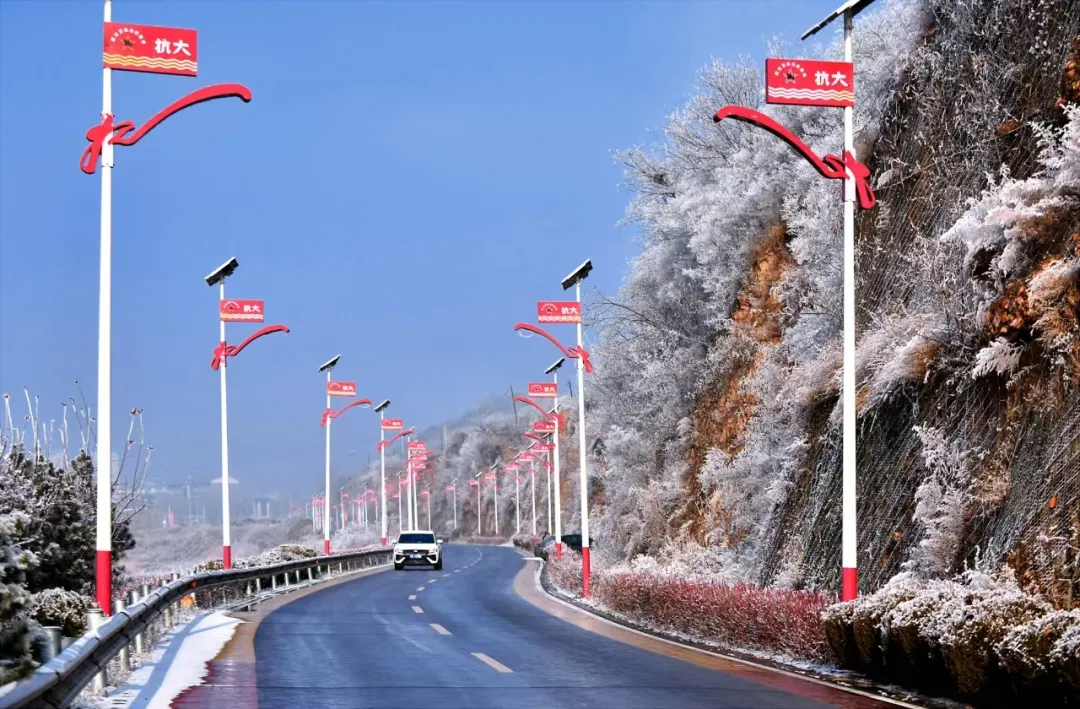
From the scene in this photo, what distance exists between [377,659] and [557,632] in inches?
225

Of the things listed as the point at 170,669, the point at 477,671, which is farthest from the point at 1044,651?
the point at 170,669

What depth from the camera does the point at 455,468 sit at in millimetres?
197000

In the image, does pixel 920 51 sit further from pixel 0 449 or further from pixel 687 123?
pixel 0 449

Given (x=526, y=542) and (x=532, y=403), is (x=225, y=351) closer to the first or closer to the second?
(x=532, y=403)

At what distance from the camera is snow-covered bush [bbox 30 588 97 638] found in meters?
16.8

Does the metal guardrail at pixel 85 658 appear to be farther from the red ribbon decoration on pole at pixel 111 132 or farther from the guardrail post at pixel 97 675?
Answer: the red ribbon decoration on pole at pixel 111 132

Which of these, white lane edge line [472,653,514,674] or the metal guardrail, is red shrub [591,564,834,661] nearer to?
white lane edge line [472,653,514,674]

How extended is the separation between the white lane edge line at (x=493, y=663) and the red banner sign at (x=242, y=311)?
18827 mm

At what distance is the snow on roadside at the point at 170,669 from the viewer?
11922 mm

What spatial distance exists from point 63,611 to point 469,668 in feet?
20.3

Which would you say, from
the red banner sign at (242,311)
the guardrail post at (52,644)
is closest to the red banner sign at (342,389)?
the red banner sign at (242,311)

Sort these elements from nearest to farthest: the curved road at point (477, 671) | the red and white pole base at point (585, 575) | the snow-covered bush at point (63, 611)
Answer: the curved road at point (477, 671), the snow-covered bush at point (63, 611), the red and white pole base at point (585, 575)

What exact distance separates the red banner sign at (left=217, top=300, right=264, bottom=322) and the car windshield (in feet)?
82.0

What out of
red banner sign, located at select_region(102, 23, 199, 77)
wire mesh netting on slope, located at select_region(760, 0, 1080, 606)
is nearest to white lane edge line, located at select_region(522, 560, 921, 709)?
wire mesh netting on slope, located at select_region(760, 0, 1080, 606)
